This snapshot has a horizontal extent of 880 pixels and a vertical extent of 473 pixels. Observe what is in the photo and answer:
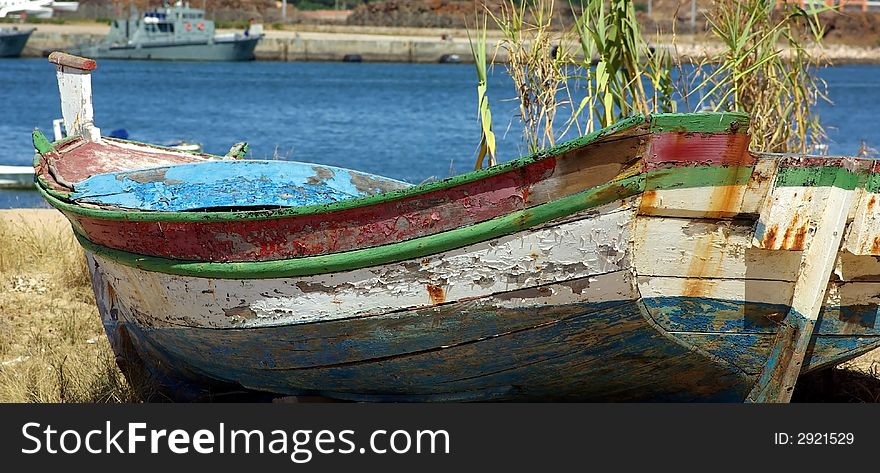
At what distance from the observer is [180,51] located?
58.2m

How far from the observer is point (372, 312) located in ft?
12.9

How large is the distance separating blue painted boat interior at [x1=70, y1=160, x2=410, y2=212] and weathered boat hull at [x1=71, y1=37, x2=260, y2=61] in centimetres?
5528

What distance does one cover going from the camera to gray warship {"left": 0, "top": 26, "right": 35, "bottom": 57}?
56.0 m

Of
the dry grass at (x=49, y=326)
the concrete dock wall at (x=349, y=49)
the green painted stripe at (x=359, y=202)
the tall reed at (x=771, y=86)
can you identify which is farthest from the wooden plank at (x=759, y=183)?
the concrete dock wall at (x=349, y=49)

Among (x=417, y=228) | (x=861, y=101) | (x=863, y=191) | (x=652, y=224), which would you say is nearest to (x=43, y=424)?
(x=417, y=228)

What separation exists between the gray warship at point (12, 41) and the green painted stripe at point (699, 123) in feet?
189

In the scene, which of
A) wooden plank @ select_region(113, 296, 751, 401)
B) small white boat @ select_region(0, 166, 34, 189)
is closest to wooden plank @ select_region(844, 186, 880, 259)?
wooden plank @ select_region(113, 296, 751, 401)

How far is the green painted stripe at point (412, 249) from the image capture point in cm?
351

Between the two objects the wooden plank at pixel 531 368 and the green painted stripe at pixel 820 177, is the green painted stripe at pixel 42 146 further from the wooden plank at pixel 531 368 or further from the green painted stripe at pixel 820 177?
the green painted stripe at pixel 820 177

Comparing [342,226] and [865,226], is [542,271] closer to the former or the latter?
[342,226]

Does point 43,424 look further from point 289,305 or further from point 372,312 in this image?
point 372,312

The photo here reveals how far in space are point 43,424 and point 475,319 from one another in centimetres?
156

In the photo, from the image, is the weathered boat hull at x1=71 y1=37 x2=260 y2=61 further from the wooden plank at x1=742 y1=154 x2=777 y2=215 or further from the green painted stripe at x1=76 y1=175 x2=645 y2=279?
the wooden plank at x1=742 y1=154 x2=777 y2=215

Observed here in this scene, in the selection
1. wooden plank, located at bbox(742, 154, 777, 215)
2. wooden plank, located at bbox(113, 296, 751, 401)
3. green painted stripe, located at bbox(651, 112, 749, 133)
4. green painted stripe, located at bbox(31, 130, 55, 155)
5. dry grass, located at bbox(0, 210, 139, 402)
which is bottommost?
dry grass, located at bbox(0, 210, 139, 402)
